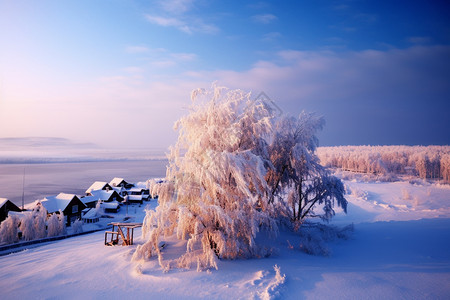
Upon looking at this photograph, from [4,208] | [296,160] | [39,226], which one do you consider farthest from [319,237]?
[4,208]

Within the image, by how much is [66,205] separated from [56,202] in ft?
6.06

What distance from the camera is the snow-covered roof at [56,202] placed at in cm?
3201

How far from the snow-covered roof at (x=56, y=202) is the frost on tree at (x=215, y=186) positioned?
28.1 meters

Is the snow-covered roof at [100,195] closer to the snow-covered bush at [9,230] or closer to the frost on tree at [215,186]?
the snow-covered bush at [9,230]

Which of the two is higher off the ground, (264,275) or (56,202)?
(264,275)

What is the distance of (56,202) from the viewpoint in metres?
33.6

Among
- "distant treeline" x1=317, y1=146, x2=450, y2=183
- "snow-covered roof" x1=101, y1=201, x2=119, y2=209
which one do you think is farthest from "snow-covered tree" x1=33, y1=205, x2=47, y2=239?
"distant treeline" x1=317, y1=146, x2=450, y2=183

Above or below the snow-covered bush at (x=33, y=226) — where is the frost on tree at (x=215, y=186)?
above

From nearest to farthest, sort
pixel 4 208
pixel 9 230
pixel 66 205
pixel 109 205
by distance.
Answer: pixel 9 230, pixel 4 208, pixel 66 205, pixel 109 205

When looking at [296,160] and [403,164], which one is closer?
[296,160]

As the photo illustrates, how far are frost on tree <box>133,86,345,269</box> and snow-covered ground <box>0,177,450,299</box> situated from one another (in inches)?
35.7

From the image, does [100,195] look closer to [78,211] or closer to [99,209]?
[99,209]

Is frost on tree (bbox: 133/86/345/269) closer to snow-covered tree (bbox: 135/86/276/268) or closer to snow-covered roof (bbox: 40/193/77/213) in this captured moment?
snow-covered tree (bbox: 135/86/276/268)

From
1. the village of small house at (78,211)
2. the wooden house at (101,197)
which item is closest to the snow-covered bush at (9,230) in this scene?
the village of small house at (78,211)
